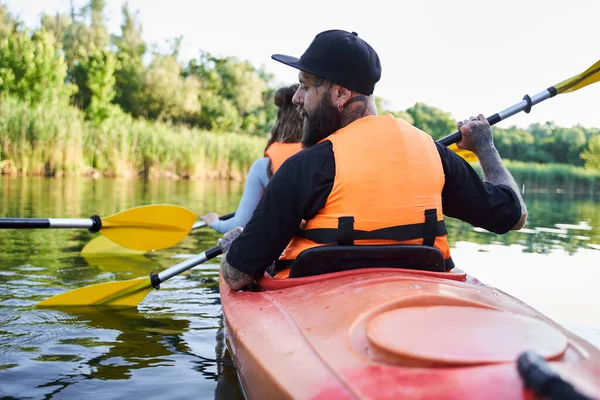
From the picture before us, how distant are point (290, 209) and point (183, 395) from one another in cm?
105

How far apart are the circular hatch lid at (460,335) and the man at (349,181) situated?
60 centimetres

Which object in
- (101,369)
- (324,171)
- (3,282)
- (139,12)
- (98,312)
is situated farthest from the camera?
(139,12)

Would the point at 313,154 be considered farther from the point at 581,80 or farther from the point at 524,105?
the point at 581,80

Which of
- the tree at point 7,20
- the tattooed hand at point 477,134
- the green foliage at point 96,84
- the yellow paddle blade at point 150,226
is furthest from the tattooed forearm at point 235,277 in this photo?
the tree at point 7,20

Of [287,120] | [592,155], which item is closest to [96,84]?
[592,155]

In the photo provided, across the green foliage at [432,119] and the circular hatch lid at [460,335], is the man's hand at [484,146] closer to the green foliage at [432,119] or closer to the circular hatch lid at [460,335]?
the circular hatch lid at [460,335]

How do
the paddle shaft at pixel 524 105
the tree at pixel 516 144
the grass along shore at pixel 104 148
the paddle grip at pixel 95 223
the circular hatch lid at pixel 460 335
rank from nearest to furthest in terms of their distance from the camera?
the circular hatch lid at pixel 460 335 < the paddle shaft at pixel 524 105 < the paddle grip at pixel 95 223 < the grass along shore at pixel 104 148 < the tree at pixel 516 144

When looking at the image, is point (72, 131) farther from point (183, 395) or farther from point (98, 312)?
point (183, 395)

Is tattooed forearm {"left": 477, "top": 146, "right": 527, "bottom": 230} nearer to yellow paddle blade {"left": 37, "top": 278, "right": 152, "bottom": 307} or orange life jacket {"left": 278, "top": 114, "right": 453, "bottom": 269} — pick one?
orange life jacket {"left": 278, "top": 114, "right": 453, "bottom": 269}

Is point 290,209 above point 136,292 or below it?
above

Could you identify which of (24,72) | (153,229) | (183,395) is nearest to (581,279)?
(153,229)

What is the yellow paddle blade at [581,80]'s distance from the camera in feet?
14.7

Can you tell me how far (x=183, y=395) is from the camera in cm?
287

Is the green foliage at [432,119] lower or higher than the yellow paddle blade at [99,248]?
higher
